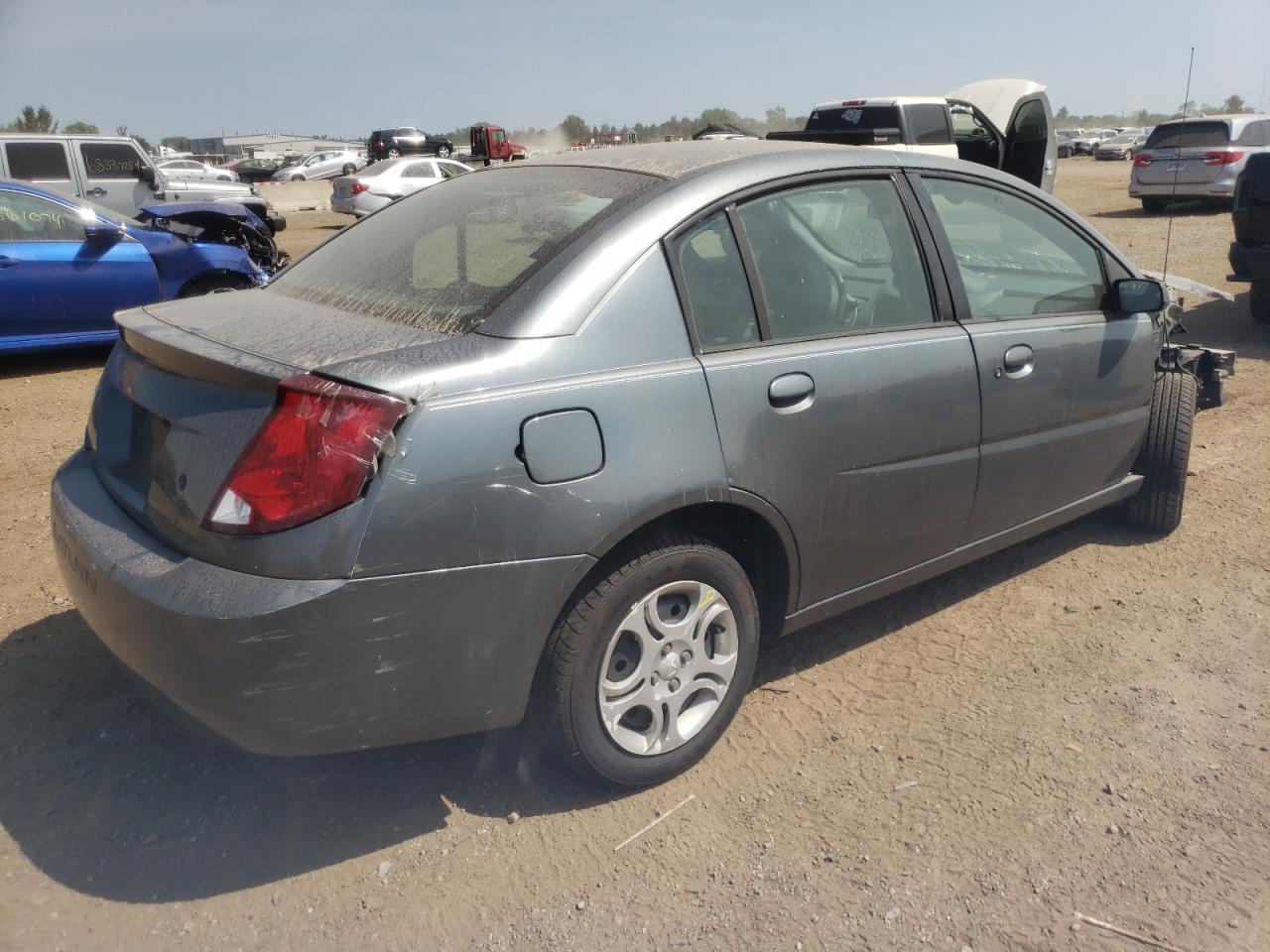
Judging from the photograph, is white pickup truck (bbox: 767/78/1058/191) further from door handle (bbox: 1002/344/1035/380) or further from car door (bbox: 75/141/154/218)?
door handle (bbox: 1002/344/1035/380)

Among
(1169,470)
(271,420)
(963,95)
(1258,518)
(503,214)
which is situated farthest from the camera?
(963,95)

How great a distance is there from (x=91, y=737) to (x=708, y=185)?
2355mm

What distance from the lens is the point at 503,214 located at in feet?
9.86

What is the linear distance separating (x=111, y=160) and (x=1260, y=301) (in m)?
13.2

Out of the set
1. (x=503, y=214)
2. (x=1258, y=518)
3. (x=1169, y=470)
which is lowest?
(x=1258, y=518)

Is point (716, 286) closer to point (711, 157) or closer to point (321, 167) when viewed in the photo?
point (711, 157)

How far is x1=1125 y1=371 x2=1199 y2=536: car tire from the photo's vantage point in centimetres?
422

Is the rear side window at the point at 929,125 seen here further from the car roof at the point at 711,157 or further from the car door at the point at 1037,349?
the car roof at the point at 711,157

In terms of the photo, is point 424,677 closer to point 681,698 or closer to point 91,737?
point 681,698

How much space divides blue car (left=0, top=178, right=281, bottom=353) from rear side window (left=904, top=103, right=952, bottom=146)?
9328mm

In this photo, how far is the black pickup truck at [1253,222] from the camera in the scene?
7812 mm

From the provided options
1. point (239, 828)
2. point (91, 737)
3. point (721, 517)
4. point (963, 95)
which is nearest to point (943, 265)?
point (721, 517)

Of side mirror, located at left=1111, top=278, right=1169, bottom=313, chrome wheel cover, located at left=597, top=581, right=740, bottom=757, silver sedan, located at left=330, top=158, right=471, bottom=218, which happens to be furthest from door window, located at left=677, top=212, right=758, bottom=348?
silver sedan, located at left=330, top=158, right=471, bottom=218

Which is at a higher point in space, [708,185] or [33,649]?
[708,185]
